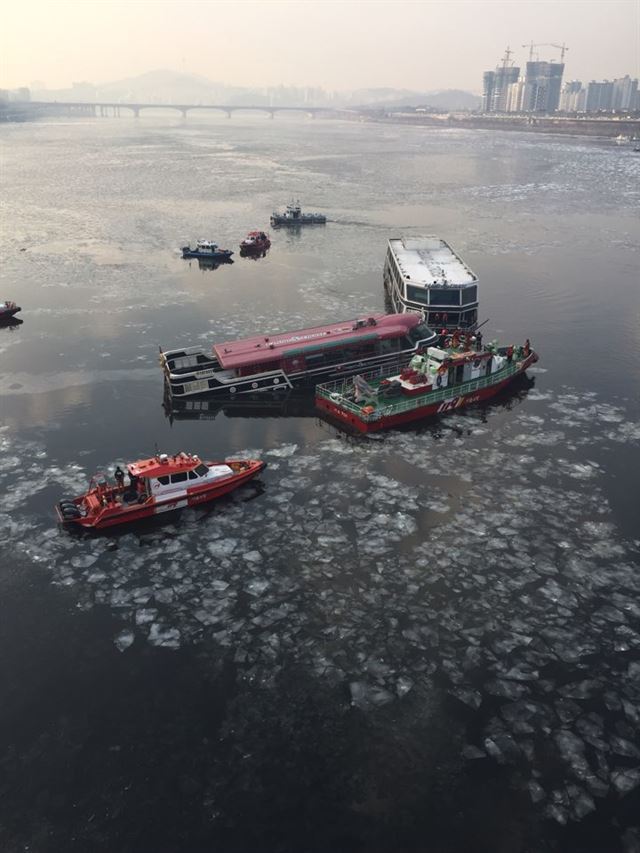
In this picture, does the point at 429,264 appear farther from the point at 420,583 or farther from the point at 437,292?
the point at 420,583

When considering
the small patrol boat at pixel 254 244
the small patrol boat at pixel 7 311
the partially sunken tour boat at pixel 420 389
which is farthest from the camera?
the small patrol boat at pixel 254 244

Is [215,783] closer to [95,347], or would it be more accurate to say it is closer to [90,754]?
[90,754]

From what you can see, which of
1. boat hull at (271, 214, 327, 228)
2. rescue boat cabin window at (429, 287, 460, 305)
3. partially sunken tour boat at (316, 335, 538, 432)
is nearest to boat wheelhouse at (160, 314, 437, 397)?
partially sunken tour boat at (316, 335, 538, 432)

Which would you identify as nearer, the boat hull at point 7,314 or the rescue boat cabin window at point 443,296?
the rescue boat cabin window at point 443,296

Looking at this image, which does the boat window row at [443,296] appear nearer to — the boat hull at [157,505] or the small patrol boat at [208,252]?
the boat hull at [157,505]

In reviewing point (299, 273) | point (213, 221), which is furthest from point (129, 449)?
point (213, 221)

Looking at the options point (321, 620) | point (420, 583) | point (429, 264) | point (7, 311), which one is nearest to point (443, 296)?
point (429, 264)

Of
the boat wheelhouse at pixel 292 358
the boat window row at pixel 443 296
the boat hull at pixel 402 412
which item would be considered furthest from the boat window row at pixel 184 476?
the boat window row at pixel 443 296
